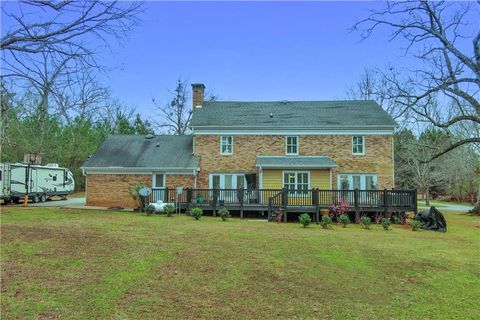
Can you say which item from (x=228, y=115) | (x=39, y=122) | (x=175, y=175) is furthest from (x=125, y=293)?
(x=39, y=122)

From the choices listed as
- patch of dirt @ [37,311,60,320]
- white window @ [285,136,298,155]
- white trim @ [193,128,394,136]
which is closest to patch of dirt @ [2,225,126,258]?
patch of dirt @ [37,311,60,320]

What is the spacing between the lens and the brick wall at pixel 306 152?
2514 centimetres

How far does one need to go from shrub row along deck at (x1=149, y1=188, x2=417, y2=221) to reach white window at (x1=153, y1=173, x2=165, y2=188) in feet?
12.4

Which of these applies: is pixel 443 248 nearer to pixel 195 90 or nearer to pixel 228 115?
pixel 228 115

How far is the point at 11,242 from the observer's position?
911cm

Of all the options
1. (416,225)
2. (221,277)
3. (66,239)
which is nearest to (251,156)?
(416,225)

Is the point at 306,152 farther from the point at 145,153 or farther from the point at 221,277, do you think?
the point at 221,277

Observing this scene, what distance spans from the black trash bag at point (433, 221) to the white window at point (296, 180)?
284 inches

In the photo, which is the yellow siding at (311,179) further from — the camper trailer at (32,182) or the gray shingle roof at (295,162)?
the camper trailer at (32,182)

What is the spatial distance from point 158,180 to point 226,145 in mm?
4972

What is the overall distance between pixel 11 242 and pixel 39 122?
105 ft

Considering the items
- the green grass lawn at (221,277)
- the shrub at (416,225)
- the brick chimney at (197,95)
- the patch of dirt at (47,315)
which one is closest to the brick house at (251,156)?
the brick chimney at (197,95)

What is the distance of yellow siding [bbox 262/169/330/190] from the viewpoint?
78.2 feet

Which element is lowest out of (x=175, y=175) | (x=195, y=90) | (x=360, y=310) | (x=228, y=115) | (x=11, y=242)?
(x=360, y=310)
